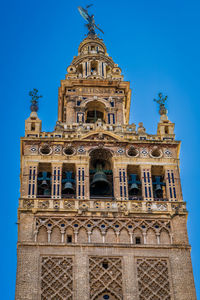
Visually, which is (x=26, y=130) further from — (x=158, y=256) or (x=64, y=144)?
(x=158, y=256)

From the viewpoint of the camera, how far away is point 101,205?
3675 cm

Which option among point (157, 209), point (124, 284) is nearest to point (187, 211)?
point (157, 209)

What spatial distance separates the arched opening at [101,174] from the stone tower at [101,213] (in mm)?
44

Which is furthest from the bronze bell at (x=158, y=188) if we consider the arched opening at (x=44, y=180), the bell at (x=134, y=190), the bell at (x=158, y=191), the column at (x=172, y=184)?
the arched opening at (x=44, y=180)

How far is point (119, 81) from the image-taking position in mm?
44188

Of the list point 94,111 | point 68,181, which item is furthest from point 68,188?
point 94,111

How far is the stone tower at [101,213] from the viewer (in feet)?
112

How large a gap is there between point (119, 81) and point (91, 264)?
41.0ft

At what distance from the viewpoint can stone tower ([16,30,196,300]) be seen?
112 ft

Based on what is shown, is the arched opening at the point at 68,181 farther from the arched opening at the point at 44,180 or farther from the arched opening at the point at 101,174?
the arched opening at the point at 101,174

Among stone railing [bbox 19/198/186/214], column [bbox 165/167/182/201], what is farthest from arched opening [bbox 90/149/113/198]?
column [bbox 165/167/182/201]

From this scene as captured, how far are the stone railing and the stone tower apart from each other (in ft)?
0.13

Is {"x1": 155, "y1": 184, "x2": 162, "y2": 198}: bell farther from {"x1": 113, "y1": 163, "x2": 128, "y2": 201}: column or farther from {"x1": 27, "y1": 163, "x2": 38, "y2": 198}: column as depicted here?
{"x1": 27, "y1": 163, "x2": 38, "y2": 198}: column

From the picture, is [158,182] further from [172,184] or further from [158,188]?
[172,184]
